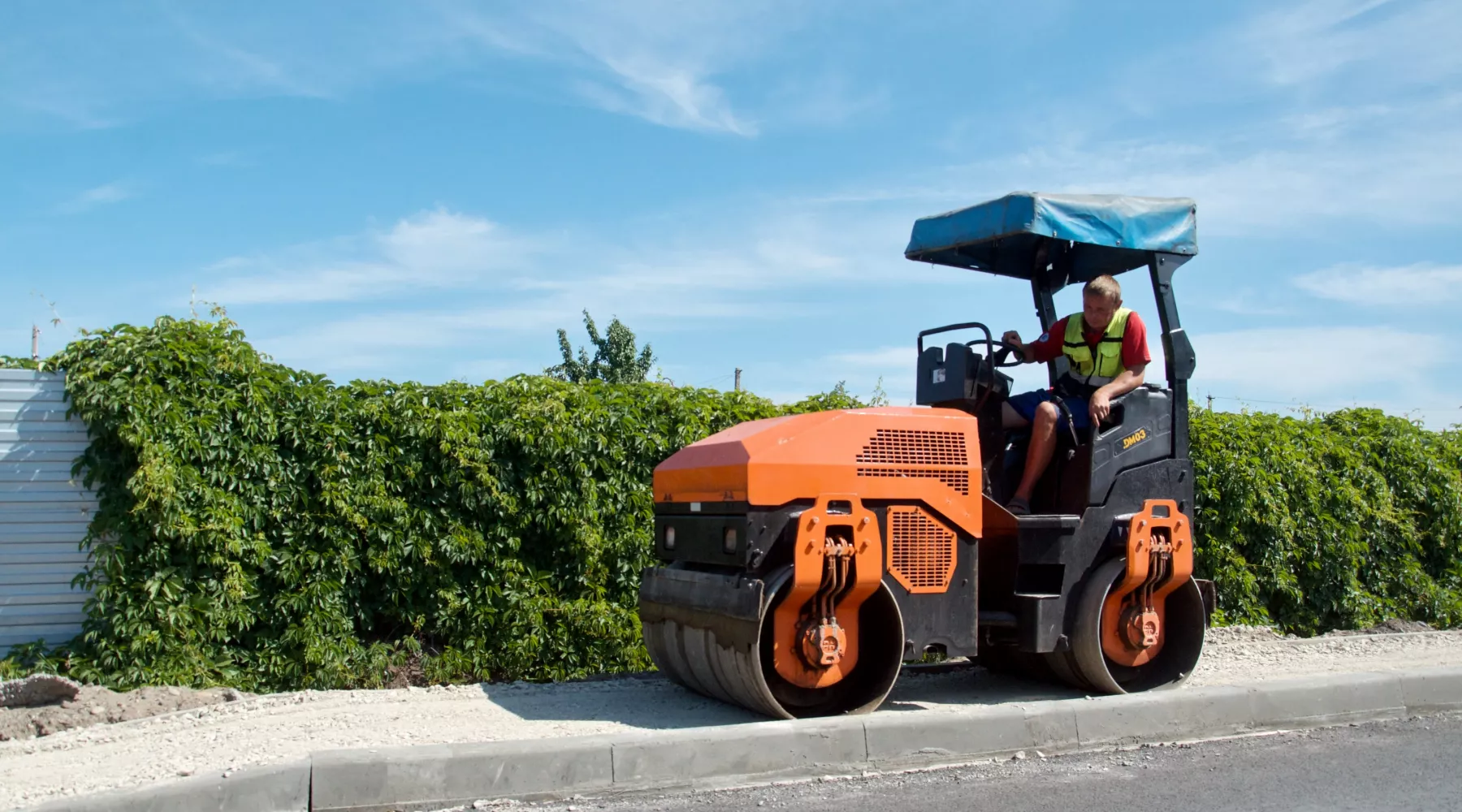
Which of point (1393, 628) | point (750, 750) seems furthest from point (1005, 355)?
point (1393, 628)

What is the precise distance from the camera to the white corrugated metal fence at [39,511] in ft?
22.0

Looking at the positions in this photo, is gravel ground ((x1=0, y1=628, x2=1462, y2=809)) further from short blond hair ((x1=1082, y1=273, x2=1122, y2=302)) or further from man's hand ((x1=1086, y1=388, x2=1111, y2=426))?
short blond hair ((x1=1082, y1=273, x2=1122, y2=302))

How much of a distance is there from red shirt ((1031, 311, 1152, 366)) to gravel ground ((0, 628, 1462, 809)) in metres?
1.90

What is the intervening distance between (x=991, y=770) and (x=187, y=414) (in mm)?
4818

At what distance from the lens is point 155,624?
260 inches

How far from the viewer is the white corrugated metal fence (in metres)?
6.70

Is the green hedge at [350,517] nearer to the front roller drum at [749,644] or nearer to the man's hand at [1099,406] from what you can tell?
the front roller drum at [749,644]

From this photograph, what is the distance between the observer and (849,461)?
5.67m

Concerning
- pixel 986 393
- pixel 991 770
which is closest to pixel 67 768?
pixel 991 770

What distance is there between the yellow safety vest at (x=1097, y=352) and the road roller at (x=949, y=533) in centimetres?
21

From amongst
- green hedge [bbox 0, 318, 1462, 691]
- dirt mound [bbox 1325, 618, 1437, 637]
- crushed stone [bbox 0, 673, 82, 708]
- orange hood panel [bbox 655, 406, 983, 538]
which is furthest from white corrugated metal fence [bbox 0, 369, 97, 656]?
dirt mound [bbox 1325, 618, 1437, 637]

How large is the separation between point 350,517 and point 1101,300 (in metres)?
4.52

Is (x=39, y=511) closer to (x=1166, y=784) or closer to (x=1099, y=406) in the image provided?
(x=1099, y=406)

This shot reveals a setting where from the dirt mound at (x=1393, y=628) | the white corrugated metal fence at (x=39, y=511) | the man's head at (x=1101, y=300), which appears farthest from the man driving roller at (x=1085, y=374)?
the white corrugated metal fence at (x=39, y=511)
